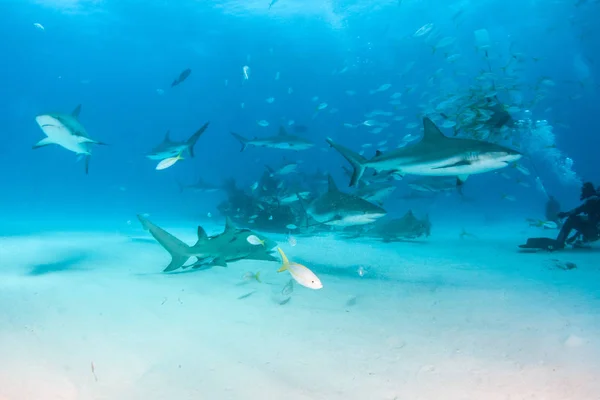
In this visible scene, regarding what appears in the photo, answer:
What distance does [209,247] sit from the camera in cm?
634

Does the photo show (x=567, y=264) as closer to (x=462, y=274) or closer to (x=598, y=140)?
(x=462, y=274)

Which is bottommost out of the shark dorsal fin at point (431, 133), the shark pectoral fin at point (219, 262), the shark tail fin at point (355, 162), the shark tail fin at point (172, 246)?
the shark pectoral fin at point (219, 262)

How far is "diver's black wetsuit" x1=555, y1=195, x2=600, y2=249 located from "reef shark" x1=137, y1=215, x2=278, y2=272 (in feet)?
26.2

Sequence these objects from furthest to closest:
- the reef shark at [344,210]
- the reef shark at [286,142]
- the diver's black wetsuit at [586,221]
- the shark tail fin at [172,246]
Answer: the reef shark at [286,142], the diver's black wetsuit at [586,221], the shark tail fin at [172,246], the reef shark at [344,210]

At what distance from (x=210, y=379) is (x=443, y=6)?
38.9 meters

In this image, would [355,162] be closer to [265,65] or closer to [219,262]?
[219,262]

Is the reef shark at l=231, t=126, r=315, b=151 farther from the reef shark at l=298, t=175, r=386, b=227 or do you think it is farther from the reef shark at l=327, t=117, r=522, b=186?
the reef shark at l=327, t=117, r=522, b=186

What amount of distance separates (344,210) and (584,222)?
7.39 metres

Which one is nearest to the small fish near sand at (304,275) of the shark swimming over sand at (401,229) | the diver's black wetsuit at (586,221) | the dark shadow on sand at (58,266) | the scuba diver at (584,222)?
the dark shadow on sand at (58,266)

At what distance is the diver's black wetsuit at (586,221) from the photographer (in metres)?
8.70

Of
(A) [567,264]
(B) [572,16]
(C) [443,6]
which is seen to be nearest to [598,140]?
(B) [572,16]

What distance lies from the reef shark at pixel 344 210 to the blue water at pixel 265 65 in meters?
5.04

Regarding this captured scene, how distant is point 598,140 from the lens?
14412cm

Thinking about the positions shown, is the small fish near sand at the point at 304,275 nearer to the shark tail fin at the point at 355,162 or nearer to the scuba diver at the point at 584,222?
the shark tail fin at the point at 355,162
